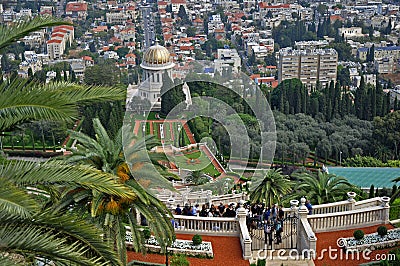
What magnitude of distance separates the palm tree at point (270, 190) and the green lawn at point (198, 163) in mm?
3461

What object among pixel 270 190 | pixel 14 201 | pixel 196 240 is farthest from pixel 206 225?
pixel 14 201

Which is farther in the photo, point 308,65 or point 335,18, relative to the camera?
point 335,18

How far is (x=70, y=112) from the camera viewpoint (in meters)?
7.07

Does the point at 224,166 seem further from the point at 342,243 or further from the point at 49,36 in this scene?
the point at 49,36

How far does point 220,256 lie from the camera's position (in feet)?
41.4

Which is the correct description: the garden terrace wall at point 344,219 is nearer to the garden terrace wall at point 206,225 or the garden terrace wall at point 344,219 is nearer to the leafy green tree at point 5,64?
the garden terrace wall at point 206,225

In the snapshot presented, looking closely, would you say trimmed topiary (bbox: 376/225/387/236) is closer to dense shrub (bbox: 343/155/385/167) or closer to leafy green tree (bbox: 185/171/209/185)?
leafy green tree (bbox: 185/171/209/185)

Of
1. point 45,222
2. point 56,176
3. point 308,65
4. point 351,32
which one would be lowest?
point 351,32

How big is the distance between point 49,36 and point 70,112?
258 ft

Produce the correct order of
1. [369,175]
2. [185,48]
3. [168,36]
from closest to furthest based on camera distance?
[369,175]
[185,48]
[168,36]

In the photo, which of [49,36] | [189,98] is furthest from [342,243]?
[49,36]

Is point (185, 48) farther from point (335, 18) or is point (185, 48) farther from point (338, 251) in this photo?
point (338, 251)

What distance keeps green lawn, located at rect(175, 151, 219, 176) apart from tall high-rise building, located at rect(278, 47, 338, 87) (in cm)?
3610

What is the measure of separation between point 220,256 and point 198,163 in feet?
29.4
